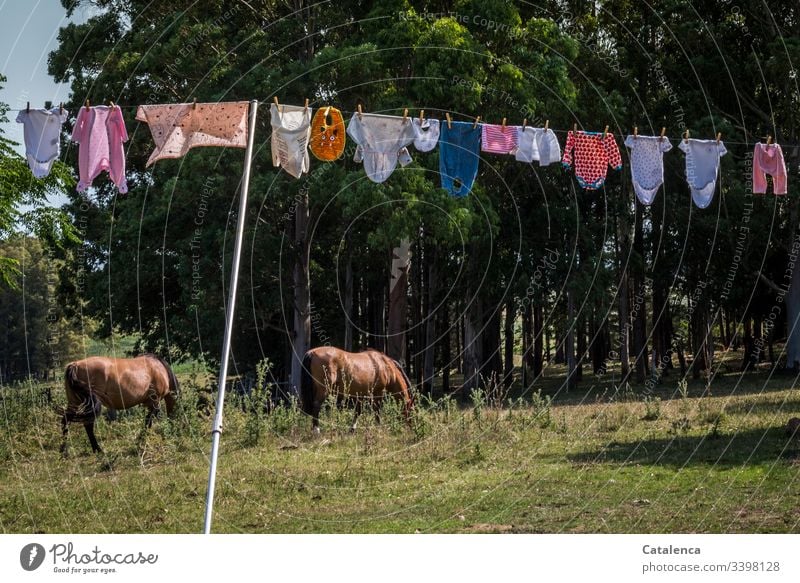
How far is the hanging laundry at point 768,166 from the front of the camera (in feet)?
62.9

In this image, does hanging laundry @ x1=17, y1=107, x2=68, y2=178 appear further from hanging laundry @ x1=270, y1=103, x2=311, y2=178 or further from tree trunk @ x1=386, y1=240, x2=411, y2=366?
tree trunk @ x1=386, y1=240, x2=411, y2=366

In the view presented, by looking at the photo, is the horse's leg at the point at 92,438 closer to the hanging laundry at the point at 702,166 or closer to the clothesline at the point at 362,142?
the clothesline at the point at 362,142

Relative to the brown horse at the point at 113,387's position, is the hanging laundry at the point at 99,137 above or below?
above

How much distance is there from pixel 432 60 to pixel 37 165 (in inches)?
505

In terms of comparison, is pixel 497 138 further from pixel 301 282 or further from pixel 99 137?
pixel 301 282

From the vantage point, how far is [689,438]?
17.7 m

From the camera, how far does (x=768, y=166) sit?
1931cm

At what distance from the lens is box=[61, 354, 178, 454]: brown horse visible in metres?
18.3

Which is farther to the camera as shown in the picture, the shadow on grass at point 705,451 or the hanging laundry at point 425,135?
the hanging laundry at point 425,135

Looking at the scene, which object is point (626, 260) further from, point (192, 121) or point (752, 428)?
point (192, 121)

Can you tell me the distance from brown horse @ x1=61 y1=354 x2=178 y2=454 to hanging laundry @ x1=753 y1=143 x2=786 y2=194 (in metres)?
11.2

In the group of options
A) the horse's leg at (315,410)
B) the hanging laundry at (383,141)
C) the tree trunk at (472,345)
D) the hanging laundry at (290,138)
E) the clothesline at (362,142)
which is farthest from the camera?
the tree trunk at (472,345)

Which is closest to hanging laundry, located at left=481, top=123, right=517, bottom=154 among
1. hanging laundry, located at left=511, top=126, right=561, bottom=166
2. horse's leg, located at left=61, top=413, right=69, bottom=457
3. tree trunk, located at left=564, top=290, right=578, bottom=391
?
hanging laundry, located at left=511, top=126, right=561, bottom=166

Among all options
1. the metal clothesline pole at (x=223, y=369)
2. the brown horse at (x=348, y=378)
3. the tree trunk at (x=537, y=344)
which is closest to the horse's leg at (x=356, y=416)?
the brown horse at (x=348, y=378)
